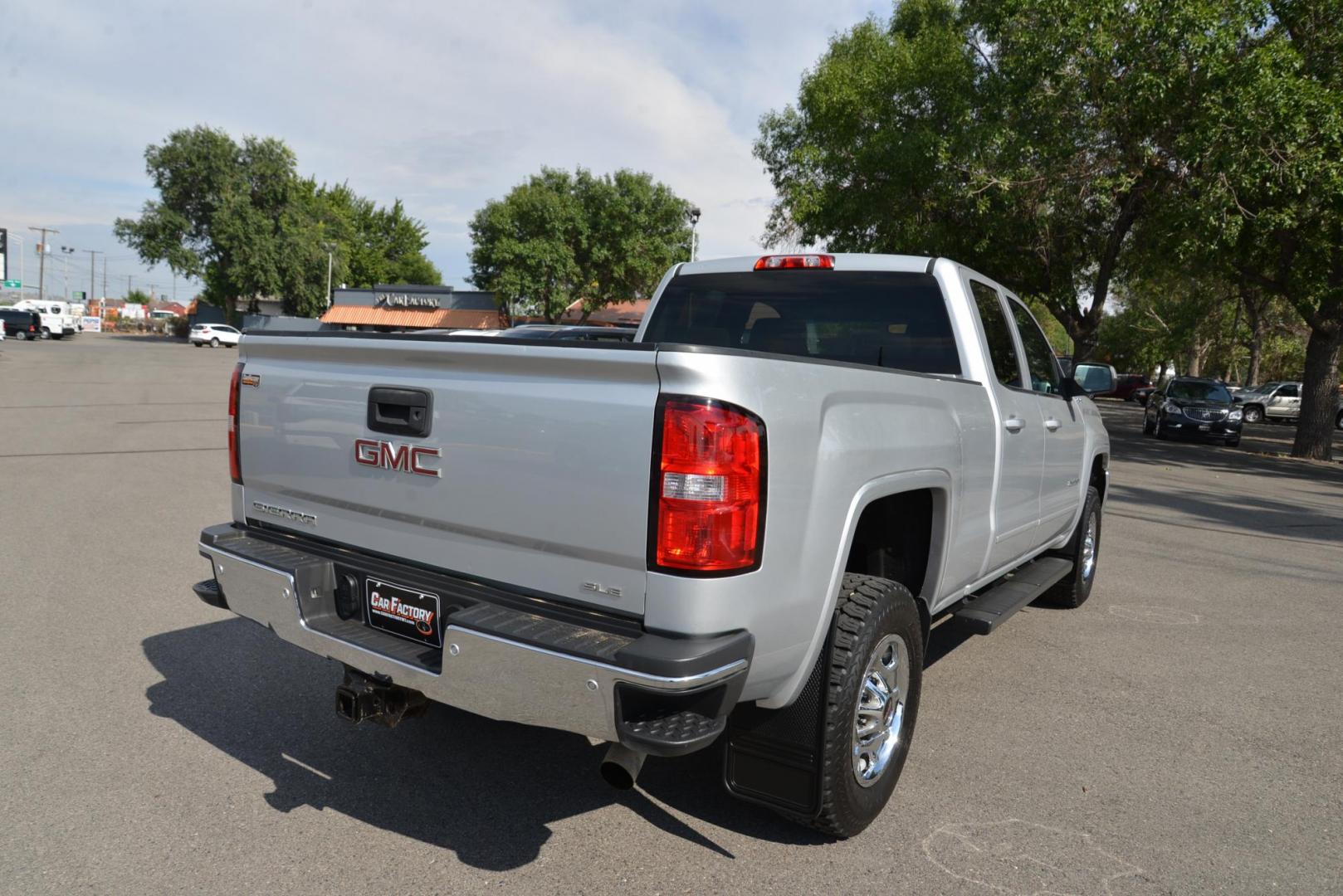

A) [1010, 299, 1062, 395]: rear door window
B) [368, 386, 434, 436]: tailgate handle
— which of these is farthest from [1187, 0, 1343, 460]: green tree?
[368, 386, 434, 436]: tailgate handle

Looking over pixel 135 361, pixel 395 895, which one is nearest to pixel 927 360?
pixel 395 895

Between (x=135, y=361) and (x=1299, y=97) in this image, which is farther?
(x=135, y=361)

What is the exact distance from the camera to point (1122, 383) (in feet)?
167

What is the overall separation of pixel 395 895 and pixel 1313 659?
5199 millimetres

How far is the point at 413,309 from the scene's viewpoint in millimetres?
60406

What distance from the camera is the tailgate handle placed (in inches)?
115

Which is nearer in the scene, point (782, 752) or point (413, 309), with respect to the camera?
point (782, 752)

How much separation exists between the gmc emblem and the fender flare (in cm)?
121

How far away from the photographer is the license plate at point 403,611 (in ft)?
9.56

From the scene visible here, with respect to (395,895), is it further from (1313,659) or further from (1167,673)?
(1313,659)

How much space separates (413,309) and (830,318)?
5915cm

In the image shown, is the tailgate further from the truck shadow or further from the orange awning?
the orange awning

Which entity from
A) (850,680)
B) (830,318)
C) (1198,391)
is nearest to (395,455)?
(850,680)

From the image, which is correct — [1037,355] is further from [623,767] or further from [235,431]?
[235,431]
